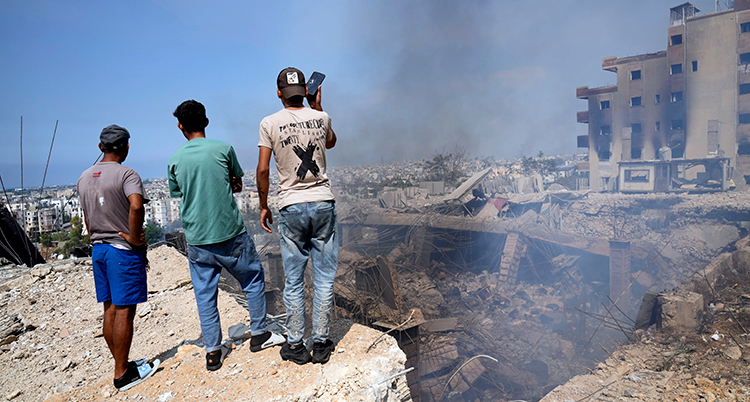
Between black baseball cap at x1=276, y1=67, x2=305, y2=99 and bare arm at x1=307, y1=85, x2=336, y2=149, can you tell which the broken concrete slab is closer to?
bare arm at x1=307, y1=85, x2=336, y2=149

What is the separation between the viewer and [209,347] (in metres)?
2.06

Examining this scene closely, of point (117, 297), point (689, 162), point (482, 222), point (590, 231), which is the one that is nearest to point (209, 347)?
point (117, 297)

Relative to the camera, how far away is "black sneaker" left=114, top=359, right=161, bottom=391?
77.0 inches

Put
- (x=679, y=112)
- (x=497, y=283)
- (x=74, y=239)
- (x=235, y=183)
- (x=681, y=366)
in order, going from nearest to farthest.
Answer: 1. (x=235, y=183)
2. (x=681, y=366)
3. (x=497, y=283)
4. (x=74, y=239)
5. (x=679, y=112)

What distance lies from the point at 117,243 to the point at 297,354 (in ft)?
3.70

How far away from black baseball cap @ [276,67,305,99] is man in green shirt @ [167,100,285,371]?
18.2 inches

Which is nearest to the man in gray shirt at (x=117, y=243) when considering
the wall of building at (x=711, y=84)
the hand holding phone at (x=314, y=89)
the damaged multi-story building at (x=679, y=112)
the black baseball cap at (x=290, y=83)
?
the black baseball cap at (x=290, y=83)

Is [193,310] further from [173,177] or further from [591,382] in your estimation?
[591,382]

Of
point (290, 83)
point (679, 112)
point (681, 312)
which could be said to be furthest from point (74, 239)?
point (679, 112)

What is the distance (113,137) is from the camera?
6.77 ft

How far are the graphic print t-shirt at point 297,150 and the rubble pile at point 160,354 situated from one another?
0.91m

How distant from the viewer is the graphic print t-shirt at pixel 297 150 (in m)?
1.95

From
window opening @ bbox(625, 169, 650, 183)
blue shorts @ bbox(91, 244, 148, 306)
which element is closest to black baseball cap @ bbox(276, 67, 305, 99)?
blue shorts @ bbox(91, 244, 148, 306)

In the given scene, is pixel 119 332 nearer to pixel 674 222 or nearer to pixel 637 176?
pixel 674 222
